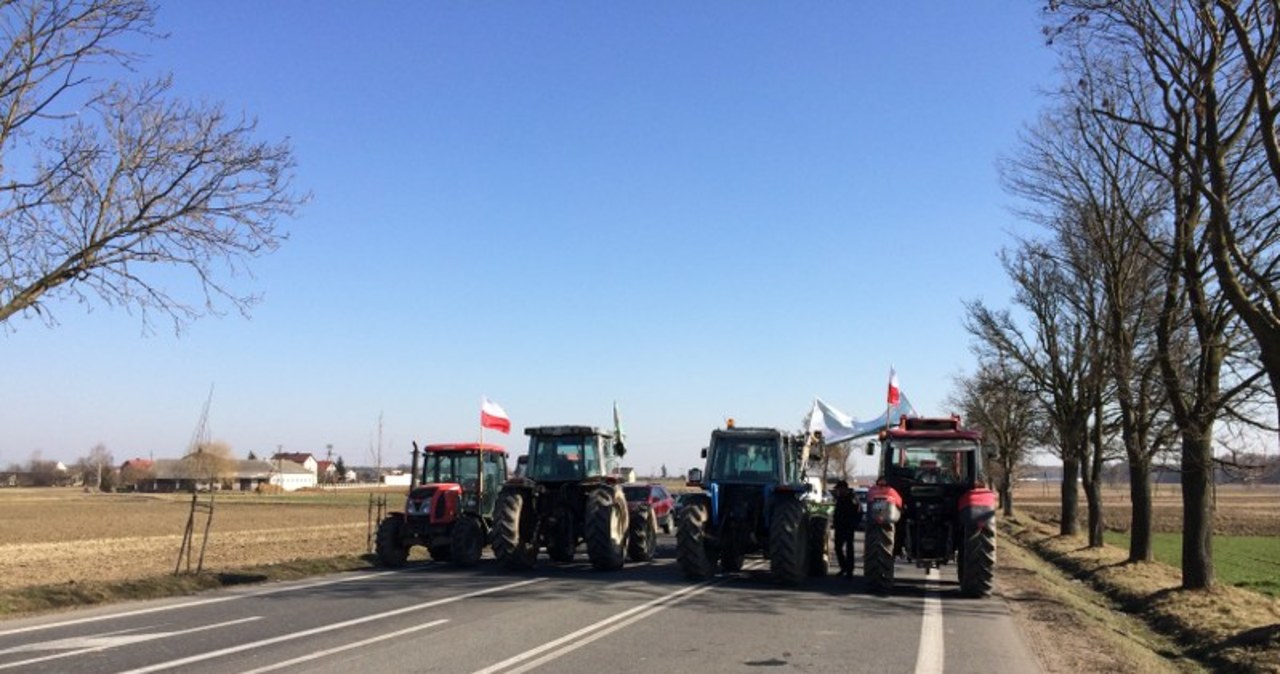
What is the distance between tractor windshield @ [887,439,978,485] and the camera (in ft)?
56.3

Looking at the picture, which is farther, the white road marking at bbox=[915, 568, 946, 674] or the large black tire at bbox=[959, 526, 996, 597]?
the large black tire at bbox=[959, 526, 996, 597]

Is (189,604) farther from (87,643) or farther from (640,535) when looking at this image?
(640,535)

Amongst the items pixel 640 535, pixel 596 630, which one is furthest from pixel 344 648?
pixel 640 535

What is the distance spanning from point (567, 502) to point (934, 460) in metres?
7.38

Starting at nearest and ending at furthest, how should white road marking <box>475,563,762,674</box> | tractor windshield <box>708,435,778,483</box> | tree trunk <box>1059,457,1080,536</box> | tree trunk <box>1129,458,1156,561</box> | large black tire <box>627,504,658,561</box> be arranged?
white road marking <box>475,563,762,674</box> < tractor windshield <box>708,435,778,483</box> < large black tire <box>627,504,658,561</box> < tree trunk <box>1129,458,1156,561</box> < tree trunk <box>1059,457,1080,536</box>

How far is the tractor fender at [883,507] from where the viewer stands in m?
15.7

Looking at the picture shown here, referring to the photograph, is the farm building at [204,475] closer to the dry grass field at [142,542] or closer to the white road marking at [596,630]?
the dry grass field at [142,542]

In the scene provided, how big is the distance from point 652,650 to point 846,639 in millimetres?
2460

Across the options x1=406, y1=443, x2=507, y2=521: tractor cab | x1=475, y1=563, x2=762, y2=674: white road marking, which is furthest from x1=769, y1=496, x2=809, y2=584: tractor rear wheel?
x1=406, y1=443, x2=507, y2=521: tractor cab

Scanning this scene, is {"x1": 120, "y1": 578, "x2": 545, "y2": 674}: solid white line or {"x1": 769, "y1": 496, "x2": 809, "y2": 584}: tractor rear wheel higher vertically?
{"x1": 769, "y1": 496, "x2": 809, "y2": 584}: tractor rear wheel

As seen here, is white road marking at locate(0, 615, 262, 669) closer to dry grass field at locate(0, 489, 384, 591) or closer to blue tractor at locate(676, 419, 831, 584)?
blue tractor at locate(676, 419, 831, 584)

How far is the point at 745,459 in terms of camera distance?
18594 millimetres

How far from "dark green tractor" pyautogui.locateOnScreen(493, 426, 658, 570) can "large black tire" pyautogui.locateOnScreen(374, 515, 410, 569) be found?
287 centimetres

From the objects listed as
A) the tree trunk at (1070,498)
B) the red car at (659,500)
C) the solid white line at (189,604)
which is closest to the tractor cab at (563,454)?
the solid white line at (189,604)
